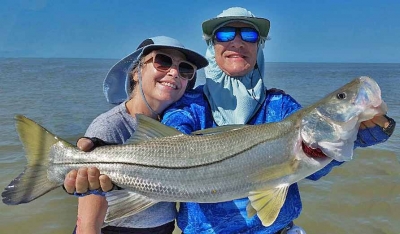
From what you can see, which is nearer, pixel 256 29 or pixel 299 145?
pixel 299 145

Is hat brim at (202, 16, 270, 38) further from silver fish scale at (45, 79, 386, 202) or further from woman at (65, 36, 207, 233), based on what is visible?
silver fish scale at (45, 79, 386, 202)

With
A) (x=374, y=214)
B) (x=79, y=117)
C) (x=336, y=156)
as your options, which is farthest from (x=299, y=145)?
(x=79, y=117)

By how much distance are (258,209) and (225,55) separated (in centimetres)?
137

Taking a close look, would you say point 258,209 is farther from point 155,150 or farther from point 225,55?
point 225,55

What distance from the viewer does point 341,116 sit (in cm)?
265

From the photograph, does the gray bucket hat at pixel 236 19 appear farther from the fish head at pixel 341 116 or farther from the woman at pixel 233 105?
the fish head at pixel 341 116

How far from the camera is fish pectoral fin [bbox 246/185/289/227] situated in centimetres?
283

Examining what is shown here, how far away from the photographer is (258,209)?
9.39ft

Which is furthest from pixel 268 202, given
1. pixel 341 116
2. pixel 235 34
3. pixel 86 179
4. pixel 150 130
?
pixel 235 34

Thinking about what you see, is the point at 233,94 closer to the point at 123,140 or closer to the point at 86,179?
the point at 123,140

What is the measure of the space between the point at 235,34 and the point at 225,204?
1.43 m

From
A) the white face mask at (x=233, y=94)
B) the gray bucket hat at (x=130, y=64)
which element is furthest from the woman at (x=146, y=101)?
the white face mask at (x=233, y=94)

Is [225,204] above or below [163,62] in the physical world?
below

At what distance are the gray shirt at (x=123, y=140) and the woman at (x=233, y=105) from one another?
14cm
